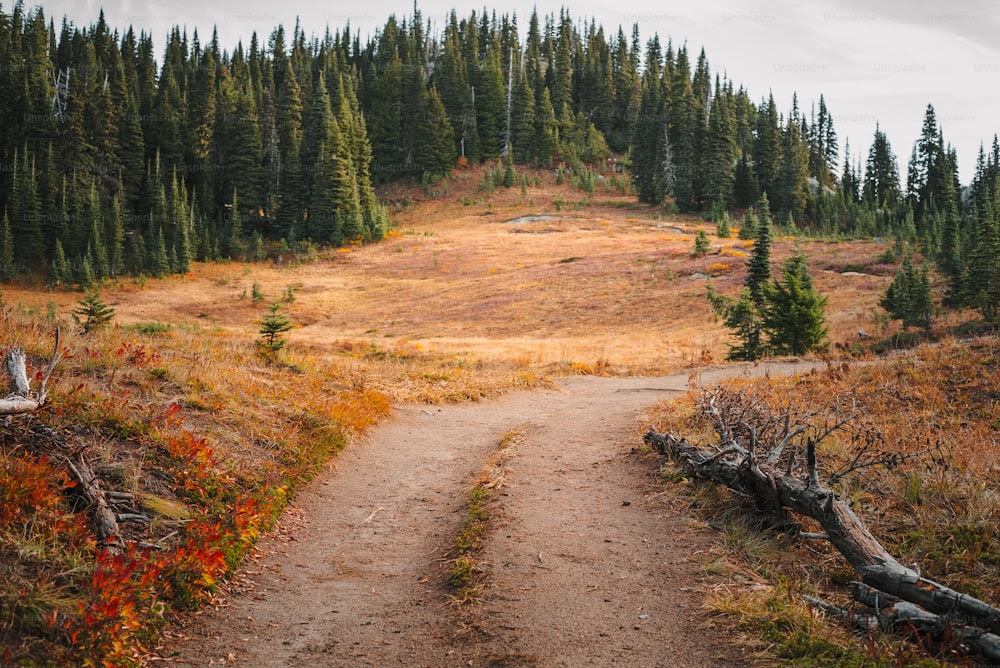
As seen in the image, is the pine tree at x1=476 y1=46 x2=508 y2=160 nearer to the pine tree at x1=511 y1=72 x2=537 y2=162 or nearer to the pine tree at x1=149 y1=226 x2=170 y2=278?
the pine tree at x1=511 y1=72 x2=537 y2=162

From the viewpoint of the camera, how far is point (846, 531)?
18.3ft

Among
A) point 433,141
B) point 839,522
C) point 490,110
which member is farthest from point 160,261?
point 839,522

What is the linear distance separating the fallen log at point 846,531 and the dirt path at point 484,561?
82 cm

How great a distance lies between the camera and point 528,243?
6675 centimetres

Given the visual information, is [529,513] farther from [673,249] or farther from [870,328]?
[673,249]

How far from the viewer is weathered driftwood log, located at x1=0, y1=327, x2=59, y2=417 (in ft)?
20.2

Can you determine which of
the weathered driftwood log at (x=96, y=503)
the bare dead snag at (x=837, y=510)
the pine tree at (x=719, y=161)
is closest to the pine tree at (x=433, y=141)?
the pine tree at (x=719, y=161)

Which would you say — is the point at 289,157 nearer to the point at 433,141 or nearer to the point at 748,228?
the point at 433,141

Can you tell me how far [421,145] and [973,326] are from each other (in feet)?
265

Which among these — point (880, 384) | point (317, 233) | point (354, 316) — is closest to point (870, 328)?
point (880, 384)

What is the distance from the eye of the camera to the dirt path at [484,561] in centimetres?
502

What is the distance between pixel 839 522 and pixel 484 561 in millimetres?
3401

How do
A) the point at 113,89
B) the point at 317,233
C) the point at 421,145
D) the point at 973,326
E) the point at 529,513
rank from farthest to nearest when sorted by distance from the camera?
the point at 421,145 → the point at 113,89 → the point at 317,233 → the point at 973,326 → the point at 529,513

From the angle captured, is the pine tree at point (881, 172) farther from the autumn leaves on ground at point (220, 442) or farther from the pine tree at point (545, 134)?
the autumn leaves on ground at point (220, 442)
